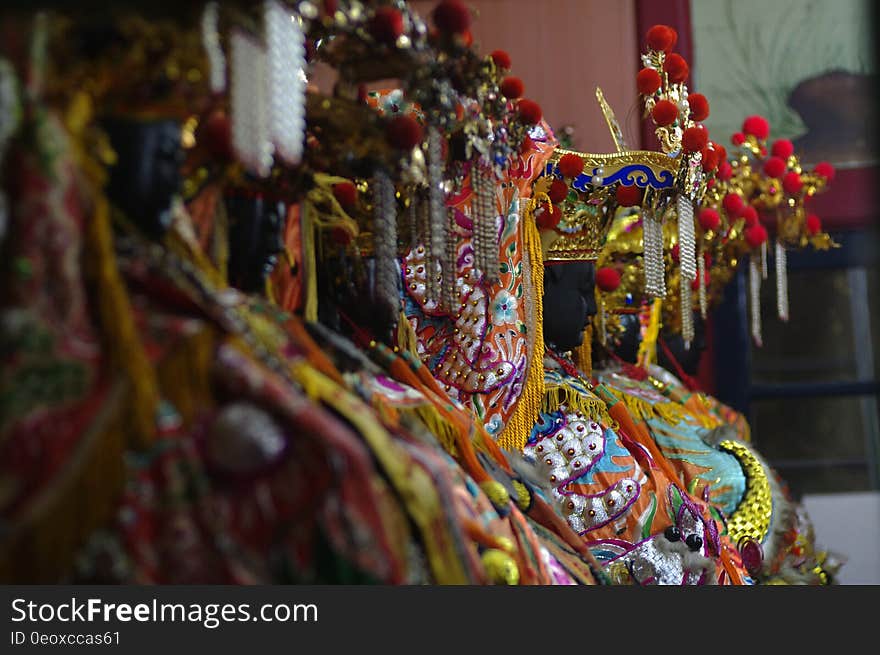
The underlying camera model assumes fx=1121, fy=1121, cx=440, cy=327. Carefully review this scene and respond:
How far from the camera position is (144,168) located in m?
1.43

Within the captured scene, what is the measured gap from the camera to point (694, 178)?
3.44 meters

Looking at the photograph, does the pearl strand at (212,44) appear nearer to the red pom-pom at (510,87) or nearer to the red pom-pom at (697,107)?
the red pom-pom at (510,87)

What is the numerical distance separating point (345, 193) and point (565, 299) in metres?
1.24

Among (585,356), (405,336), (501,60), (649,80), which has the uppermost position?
(649,80)

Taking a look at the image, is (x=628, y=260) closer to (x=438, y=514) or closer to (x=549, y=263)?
(x=549, y=263)

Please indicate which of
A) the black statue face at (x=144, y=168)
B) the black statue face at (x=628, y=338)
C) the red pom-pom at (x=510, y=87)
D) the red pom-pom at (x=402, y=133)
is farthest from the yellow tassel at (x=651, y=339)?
the black statue face at (x=144, y=168)

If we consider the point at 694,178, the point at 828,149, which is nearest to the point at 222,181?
the point at 694,178

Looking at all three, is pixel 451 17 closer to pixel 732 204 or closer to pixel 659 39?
pixel 659 39

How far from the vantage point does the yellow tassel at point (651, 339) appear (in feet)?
16.2

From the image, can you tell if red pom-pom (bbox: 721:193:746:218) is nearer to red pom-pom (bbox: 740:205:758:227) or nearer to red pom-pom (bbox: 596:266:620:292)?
red pom-pom (bbox: 740:205:758:227)

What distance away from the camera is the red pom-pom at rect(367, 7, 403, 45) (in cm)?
183

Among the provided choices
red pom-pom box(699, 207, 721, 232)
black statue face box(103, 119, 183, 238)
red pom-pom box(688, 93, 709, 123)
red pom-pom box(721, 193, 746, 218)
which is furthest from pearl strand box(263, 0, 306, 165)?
red pom-pom box(721, 193, 746, 218)

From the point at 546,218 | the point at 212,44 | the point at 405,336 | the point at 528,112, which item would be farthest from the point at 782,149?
the point at 212,44

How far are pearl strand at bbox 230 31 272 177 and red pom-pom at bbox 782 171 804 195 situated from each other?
3.74 m
